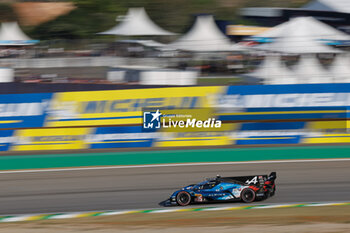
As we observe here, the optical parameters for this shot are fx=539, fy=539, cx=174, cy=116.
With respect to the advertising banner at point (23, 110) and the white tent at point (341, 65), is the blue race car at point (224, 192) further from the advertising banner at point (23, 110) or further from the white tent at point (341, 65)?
the white tent at point (341, 65)

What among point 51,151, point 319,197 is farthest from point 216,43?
point 319,197

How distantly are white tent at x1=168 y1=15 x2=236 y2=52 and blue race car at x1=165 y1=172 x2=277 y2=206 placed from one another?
10.9 metres

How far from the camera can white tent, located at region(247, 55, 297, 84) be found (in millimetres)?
14664

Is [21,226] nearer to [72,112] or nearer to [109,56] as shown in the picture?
[72,112]

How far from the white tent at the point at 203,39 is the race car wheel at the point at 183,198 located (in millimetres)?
10956

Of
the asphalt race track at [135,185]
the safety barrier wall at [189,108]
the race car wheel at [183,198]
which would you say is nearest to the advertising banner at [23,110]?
the safety barrier wall at [189,108]

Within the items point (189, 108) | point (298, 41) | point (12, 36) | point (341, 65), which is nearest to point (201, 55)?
point (298, 41)

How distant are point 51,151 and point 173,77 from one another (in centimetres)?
484

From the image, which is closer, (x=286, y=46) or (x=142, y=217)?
(x=142, y=217)

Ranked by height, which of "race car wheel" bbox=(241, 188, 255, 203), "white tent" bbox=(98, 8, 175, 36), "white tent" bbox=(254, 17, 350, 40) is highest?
"white tent" bbox=(98, 8, 175, 36)

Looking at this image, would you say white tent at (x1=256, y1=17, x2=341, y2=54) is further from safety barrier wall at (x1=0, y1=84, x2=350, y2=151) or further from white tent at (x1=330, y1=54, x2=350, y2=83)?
safety barrier wall at (x1=0, y1=84, x2=350, y2=151)

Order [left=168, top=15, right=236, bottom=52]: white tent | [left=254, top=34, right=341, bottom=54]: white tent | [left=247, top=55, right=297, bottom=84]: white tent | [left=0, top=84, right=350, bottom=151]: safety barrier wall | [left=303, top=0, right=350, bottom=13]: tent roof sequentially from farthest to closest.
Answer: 1. [left=303, top=0, right=350, bottom=13]: tent roof
2. [left=168, top=15, right=236, bottom=52]: white tent
3. [left=254, top=34, right=341, bottom=54]: white tent
4. [left=247, top=55, right=297, bottom=84]: white tent
5. [left=0, top=84, right=350, bottom=151]: safety barrier wall

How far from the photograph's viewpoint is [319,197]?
9672 mm

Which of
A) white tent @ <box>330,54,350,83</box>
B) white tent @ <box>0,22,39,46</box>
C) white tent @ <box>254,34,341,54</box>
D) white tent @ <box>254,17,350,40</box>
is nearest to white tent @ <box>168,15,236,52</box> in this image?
white tent @ <box>254,17,350,40</box>
